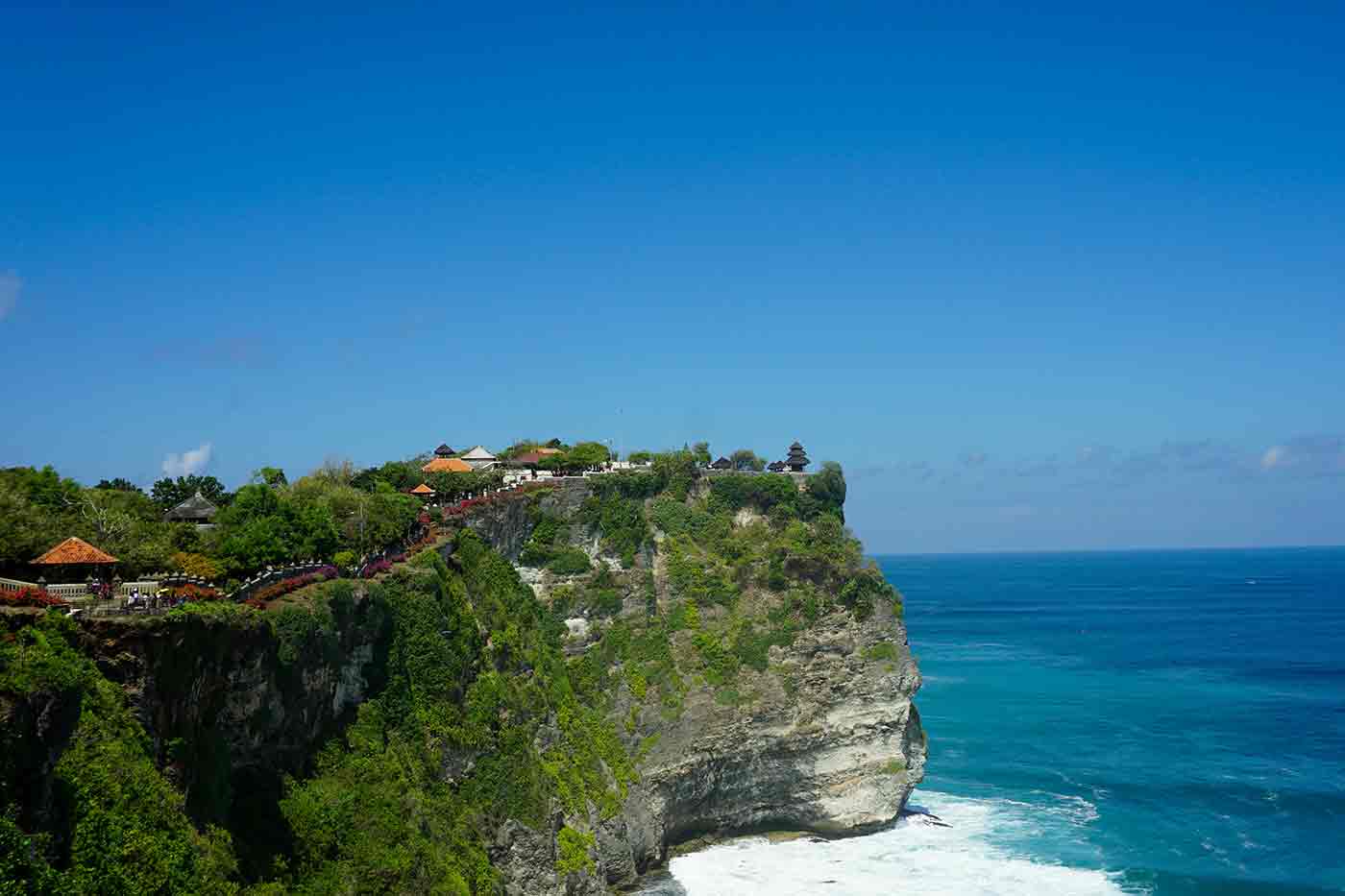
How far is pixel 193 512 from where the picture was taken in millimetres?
50469

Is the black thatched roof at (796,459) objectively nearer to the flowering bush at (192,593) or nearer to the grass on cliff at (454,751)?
the grass on cliff at (454,751)

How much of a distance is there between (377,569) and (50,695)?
1078 inches

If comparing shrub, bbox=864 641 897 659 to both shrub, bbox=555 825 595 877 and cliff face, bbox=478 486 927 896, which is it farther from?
shrub, bbox=555 825 595 877

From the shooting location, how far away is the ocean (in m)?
56.5

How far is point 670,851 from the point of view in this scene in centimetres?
6156

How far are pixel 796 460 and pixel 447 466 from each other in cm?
2723

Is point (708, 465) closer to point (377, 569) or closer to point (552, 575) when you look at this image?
point (552, 575)

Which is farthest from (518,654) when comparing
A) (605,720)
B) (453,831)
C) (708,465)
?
(708,465)

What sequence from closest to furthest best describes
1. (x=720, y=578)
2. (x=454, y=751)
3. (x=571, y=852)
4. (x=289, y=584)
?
(x=289, y=584) < (x=454, y=751) < (x=571, y=852) < (x=720, y=578)

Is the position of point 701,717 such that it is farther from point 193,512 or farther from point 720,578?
point 193,512

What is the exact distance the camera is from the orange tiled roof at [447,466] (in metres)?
73.6

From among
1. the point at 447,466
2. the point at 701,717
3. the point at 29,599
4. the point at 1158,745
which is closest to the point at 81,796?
the point at 29,599

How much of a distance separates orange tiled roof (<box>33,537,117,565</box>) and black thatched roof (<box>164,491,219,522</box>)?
57.0ft

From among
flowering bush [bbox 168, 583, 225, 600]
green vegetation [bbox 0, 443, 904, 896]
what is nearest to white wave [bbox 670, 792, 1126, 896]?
green vegetation [bbox 0, 443, 904, 896]
